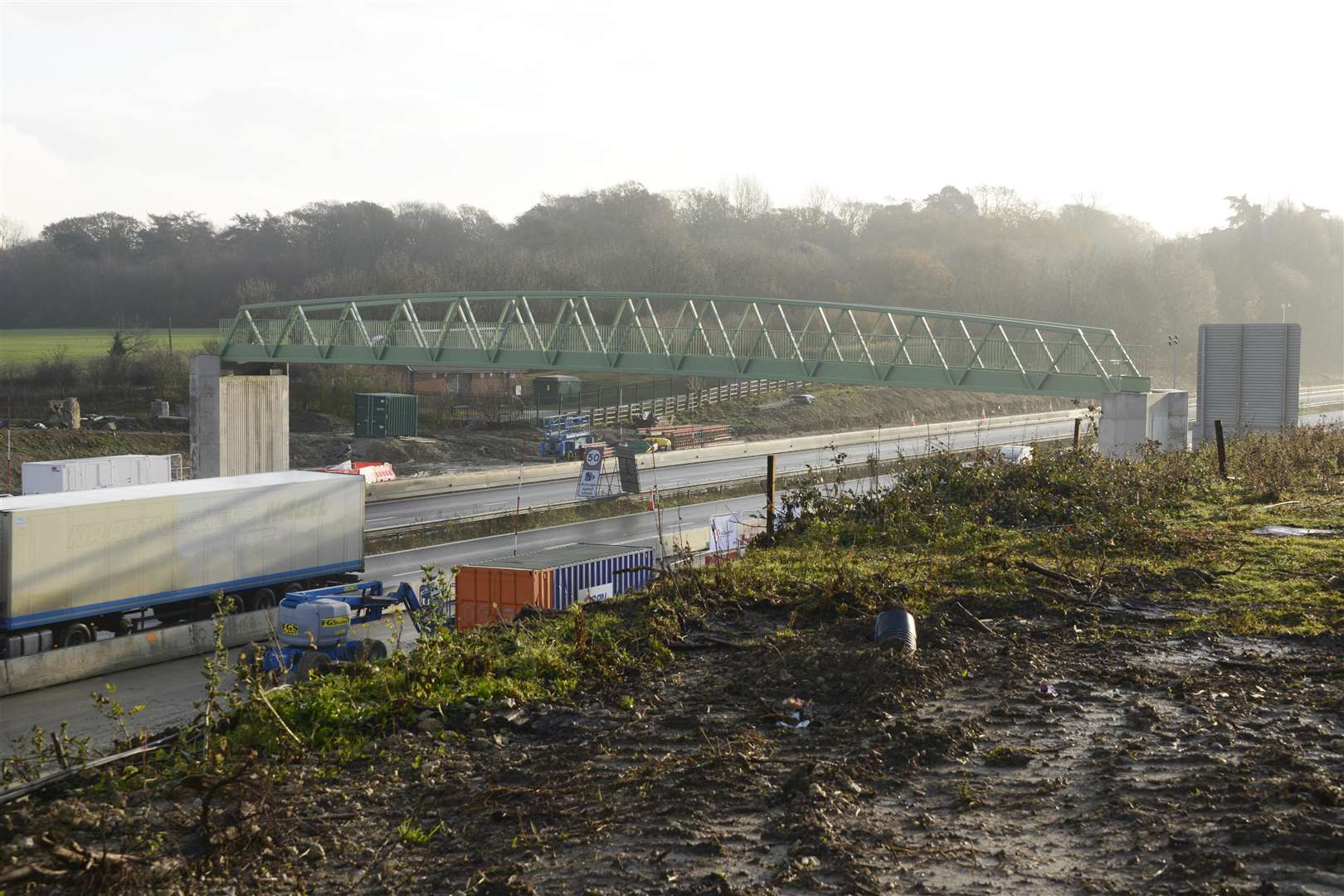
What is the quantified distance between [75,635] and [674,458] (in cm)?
4023

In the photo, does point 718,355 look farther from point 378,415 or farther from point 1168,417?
point 378,415

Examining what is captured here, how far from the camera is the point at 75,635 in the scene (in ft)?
74.4

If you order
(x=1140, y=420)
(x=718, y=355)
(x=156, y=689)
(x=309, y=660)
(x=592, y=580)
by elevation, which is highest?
(x=718, y=355)

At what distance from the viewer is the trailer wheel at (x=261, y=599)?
2650cm

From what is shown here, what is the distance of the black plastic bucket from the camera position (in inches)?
432

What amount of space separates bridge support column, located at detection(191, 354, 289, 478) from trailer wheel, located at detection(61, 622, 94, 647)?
1231 inches

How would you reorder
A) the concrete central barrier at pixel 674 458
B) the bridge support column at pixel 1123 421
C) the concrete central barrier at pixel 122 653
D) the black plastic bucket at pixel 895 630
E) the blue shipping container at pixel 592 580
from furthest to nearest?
the concrete central barrier at pixel 674 458 < the bridge support column at pixel 1123 421 < the blue shipping container at pixel 592 580 < the concrete central barrier at pixel 122 653 < the black plastic bucket at pixel 895 630

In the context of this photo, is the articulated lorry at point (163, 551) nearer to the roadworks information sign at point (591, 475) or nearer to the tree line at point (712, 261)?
the roadworks information sign at point (591, 475)

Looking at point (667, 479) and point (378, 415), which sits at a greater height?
point (378, 415)

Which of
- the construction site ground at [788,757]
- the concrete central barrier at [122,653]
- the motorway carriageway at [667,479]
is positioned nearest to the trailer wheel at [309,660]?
the concrete central barrier at [122,653]

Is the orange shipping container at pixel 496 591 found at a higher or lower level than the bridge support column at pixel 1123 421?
lower

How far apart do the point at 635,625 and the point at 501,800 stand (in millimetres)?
4757

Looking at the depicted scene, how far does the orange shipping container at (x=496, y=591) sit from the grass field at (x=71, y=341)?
77367 mm

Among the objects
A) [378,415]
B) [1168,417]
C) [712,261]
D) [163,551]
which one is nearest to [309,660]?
[163,551]
